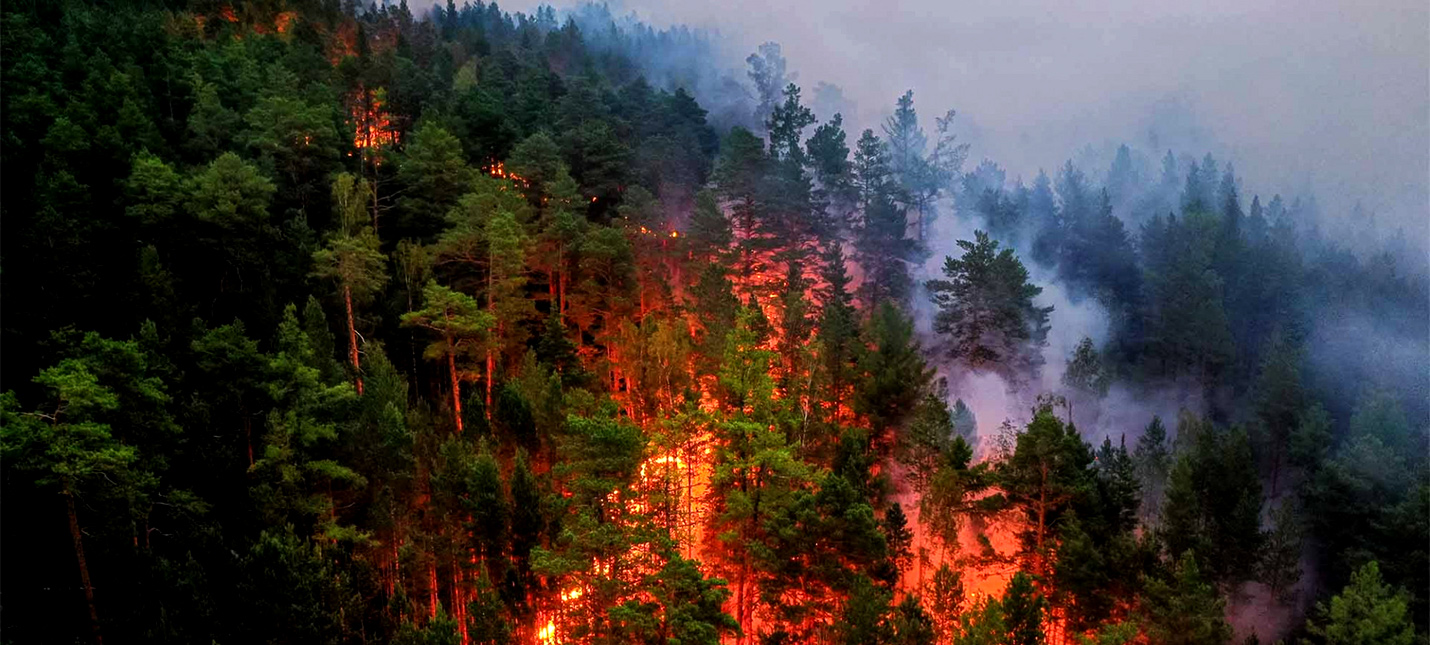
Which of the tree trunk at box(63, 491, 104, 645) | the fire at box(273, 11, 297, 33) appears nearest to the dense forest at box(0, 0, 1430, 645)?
the tree trunk at box(63, 491, 104, 645)

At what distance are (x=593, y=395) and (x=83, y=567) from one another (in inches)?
764

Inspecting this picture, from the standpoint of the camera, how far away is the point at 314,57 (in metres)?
59.4

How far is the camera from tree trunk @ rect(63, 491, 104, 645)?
70.0ft

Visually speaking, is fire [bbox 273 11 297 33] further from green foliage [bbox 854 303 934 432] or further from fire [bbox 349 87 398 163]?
green foliage [bbox 854 303 934 432]

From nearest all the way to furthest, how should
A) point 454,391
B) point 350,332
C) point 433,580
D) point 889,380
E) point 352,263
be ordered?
point 433,580 < point 352,263 < point 350,332 < point 889,380 < point 454,391

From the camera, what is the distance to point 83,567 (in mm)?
21438

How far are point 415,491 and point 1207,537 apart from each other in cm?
3161

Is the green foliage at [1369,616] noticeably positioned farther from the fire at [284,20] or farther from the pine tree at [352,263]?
the fire at [284,20]

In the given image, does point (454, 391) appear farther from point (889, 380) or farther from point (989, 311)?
point (989, 311)

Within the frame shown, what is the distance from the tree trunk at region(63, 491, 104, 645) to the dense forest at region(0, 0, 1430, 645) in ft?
0.42

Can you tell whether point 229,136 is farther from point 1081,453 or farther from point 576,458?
point 1081,453

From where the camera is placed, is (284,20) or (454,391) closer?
(454,391)

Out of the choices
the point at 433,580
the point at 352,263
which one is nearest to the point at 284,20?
the point at 352,263

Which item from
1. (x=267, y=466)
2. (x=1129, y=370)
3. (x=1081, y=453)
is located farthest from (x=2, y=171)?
(x=1129, y=370)
